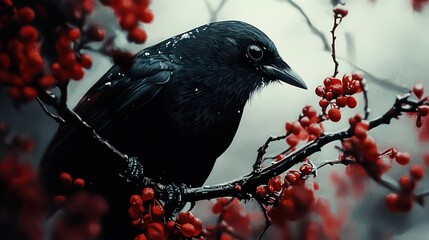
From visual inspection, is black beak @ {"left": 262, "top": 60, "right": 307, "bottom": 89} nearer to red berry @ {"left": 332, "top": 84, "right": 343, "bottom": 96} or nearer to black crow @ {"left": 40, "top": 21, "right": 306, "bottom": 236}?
black crow @ {"left": 40, "top": 21, "right": 306, "bottom": 236}

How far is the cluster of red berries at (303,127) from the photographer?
1169 mm

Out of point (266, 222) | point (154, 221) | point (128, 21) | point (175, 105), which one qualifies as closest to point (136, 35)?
point (128, 21)

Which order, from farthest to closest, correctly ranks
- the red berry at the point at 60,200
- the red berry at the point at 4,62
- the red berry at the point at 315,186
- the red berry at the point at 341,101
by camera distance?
the red berry at the point at 315,186
the red berry at the point at 341,101
the red berry at the point at 60,200
the red berry at the point at 4,62

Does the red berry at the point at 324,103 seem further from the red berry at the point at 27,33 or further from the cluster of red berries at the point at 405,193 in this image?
the red berry at the point at 27,33

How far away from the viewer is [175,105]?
121 centimetres

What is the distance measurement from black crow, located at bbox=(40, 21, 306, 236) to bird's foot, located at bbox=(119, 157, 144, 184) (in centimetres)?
1

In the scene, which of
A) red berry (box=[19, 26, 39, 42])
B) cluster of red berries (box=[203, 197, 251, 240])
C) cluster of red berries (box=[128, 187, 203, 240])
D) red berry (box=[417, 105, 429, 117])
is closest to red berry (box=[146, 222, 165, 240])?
cluster of red berries (box=[128, 187, 203, 240])

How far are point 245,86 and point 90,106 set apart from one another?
1.21 feet

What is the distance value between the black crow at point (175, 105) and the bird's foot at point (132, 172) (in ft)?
0.05

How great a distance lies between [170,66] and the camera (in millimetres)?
1259

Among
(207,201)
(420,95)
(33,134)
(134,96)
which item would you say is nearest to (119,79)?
(134,96)

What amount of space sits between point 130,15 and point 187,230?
44cm

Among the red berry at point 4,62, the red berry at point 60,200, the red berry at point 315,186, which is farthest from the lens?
the red berry at point 315,186

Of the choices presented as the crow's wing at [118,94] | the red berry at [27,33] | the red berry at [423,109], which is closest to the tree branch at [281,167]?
the red berry at [423,109]
